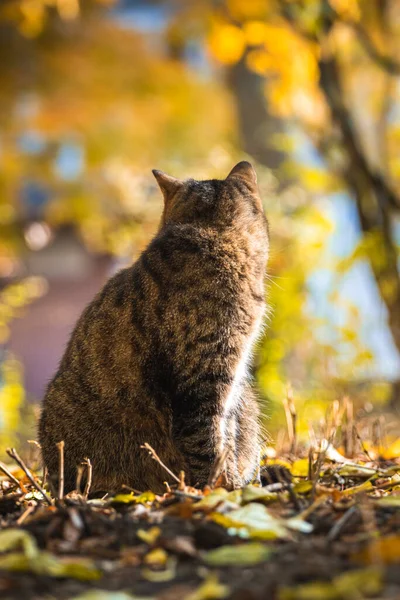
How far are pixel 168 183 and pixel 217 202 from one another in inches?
13.0

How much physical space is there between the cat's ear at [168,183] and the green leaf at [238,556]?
A: 1.81m

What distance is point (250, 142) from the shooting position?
7.61 meters

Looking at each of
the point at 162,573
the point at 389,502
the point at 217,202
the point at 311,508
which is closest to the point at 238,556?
the point at 162,573

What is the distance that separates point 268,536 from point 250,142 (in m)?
6.53

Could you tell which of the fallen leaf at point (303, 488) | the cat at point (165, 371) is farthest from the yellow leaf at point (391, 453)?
the fallen leaf at point (303, 488)

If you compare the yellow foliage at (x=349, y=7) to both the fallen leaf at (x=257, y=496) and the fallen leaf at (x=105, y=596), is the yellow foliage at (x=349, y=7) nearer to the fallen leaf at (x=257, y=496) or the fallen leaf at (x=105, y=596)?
the fallen leaf at (x=257, y=496)

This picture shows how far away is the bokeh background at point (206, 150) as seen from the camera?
5.17 meters

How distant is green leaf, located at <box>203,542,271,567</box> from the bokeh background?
172cm

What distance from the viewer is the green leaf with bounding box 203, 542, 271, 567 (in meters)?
1.30

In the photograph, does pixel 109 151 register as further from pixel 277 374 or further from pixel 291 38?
pixel 277 374

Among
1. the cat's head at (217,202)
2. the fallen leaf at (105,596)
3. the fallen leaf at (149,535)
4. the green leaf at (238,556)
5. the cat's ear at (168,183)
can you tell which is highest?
the cat's ear at (168,183)

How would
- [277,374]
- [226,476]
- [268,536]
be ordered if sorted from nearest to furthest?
[268,536], [226,476], [277,374]

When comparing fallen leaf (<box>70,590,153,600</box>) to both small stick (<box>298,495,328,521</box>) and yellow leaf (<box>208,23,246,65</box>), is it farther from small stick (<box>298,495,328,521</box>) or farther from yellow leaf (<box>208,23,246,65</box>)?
yellow leaf (<box>208,23,246,65</box>)

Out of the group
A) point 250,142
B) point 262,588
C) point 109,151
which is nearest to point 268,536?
point 262,588
